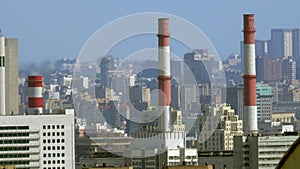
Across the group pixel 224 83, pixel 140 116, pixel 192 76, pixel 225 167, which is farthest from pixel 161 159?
pixel 224 83

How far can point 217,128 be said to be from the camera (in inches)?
1463

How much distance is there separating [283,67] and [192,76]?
842 inches

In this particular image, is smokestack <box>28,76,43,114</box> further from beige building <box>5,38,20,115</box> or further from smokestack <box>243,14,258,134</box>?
smokestack <box>243,14,258,134</box>

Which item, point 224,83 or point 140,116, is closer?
point 140,116

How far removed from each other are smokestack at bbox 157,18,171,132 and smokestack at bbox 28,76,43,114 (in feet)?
9.30

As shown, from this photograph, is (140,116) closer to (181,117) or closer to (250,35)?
(181,117)

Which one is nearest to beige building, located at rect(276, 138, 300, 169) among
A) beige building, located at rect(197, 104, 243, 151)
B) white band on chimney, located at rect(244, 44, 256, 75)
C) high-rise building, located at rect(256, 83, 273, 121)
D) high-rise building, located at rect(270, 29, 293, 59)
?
white band on chimney, located at rect(244, 44, 256, 75)

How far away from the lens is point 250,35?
1073 inches

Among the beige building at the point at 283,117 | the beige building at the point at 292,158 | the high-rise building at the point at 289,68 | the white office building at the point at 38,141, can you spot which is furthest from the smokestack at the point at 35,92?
the high-rise building at the point at 289,68

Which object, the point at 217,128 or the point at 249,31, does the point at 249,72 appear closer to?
the point at 249,31

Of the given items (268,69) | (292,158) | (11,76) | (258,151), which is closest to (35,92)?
(11,76)

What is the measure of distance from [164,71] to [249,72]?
3.38 meters

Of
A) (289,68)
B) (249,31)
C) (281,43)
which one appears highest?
(281,43)

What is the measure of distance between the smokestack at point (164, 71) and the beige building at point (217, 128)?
4.33 m
